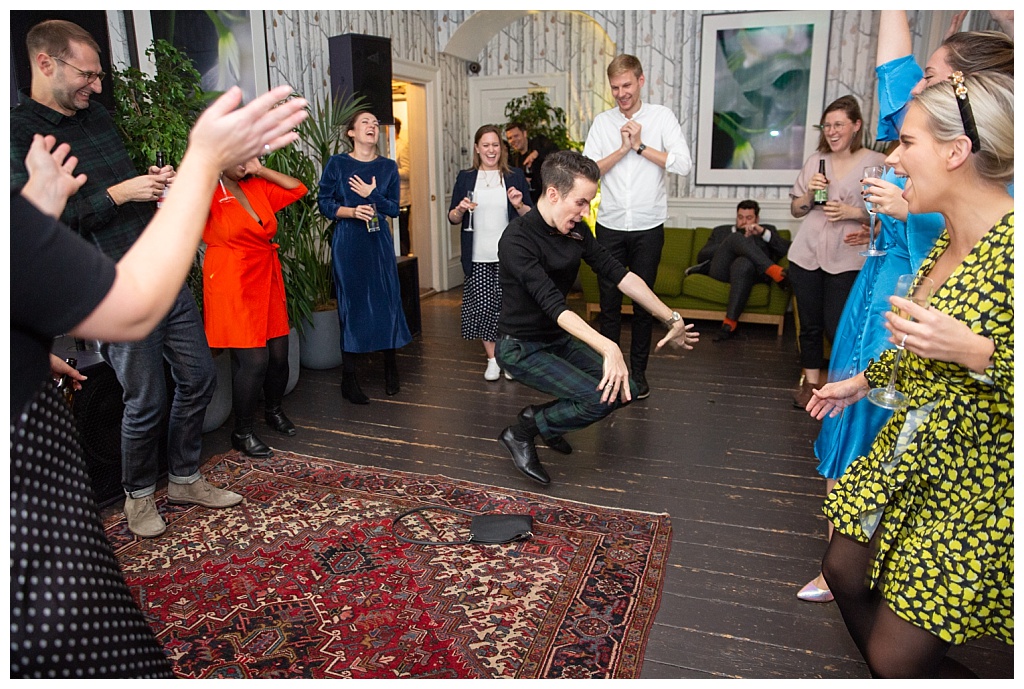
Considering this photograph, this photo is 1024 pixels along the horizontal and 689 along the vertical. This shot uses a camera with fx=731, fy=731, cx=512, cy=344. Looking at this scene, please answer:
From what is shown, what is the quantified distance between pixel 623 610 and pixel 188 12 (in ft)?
13.8

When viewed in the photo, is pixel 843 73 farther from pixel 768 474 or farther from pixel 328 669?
pixel 328 669

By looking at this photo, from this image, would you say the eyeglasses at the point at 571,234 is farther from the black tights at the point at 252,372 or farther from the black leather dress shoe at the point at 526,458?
the black tights at the point at 252,372


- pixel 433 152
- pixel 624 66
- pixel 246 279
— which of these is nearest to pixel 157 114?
pixel 246 279

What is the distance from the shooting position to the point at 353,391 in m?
4.18

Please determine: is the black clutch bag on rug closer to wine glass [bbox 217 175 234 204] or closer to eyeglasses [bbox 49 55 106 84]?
wine glass [bbox 217 175 234 204]

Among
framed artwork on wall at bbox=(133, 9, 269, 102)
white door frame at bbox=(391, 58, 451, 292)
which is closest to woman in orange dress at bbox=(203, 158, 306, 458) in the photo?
framed artwork on wall at bbox=(133, 9, 269, 102)

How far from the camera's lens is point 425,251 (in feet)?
25.2

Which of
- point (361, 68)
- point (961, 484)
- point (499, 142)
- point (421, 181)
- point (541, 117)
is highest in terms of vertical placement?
point (361, 68)

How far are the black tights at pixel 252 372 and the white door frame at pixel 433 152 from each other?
3745 millimetres

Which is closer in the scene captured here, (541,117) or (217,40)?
(217,40)

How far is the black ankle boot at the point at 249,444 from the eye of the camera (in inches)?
133

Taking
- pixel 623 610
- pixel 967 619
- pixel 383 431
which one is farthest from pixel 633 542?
pixel 383 431

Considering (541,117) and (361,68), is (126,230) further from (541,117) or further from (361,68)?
(541,117)

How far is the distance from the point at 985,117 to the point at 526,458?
216cm
